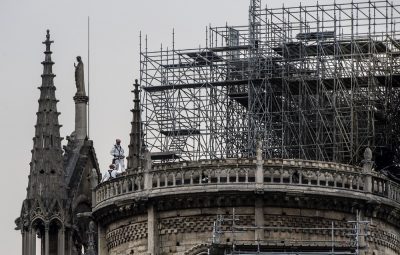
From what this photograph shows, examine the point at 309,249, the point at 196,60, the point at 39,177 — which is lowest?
the point at 309,249

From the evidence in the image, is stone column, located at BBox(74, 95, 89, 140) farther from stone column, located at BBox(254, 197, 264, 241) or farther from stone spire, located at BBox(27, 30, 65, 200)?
stone column, located at BBox(254, 197, 264, 241)

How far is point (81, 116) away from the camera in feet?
400

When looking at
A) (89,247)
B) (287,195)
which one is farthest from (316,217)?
(89,247)

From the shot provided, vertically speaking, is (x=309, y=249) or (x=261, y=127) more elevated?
(x=261, y=127)

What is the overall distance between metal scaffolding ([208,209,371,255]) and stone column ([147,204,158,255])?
2.92 m

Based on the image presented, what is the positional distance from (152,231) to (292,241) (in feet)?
19.6

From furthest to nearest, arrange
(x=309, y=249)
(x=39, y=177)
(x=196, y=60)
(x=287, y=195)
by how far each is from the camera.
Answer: (x=196, y=60) < (x=39, y=177) < (x=287, y=195) < (x=309, y=249)

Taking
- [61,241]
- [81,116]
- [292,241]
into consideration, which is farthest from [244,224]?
[81,116]

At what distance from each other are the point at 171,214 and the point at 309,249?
9.30 m

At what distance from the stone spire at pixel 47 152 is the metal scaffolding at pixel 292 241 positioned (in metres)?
14.9

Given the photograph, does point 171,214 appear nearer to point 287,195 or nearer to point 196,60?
point 287,195

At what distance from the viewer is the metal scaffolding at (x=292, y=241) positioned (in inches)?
3664

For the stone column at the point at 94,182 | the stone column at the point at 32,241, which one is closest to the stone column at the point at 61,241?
the stone column at the point at 32,241

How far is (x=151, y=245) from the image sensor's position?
10100cm
